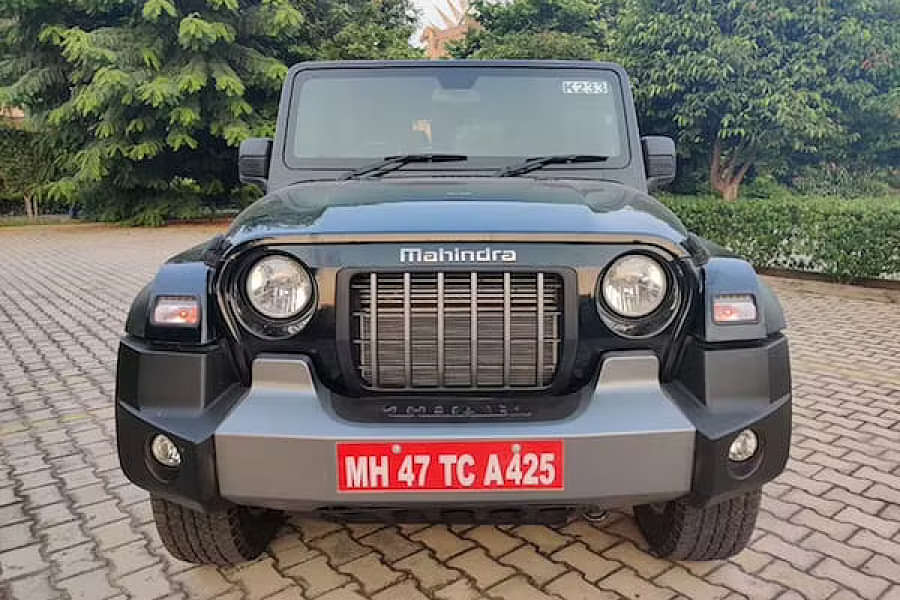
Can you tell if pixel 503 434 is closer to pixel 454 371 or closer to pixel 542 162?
pixel 454 371

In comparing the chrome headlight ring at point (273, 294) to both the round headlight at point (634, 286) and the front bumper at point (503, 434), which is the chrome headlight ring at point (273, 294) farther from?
the round headlight at point (634, 286)

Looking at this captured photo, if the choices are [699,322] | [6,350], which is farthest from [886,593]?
[6,350]

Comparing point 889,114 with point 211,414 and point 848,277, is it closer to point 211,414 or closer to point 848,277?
point 848,277

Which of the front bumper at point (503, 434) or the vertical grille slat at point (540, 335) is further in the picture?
the vertical grille slat at point (540, 335)

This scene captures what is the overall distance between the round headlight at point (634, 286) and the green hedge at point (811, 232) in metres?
8.06

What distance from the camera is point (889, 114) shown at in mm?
16031

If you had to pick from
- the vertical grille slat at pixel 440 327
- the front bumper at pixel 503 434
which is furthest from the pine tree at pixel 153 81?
the vertical grille slat at pixel 440 327

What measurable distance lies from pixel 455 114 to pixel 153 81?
16136 millimetres

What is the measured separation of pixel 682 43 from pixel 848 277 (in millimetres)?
7569

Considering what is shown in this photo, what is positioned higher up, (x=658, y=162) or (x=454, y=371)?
(x=658, y=162)

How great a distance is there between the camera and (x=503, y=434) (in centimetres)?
190

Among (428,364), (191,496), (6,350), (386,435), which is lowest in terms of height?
(6,350)

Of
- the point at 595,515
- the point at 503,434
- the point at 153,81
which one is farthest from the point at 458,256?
the point at 153,81

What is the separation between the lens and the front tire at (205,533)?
2301 mm
